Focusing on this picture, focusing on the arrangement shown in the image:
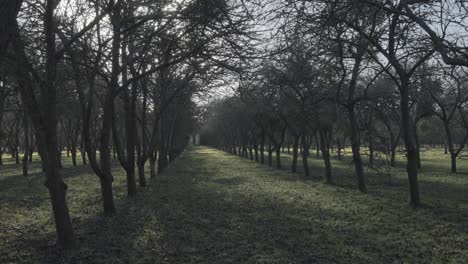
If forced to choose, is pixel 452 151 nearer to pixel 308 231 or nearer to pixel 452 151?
pixel 452 151

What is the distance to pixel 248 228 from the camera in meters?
10.1

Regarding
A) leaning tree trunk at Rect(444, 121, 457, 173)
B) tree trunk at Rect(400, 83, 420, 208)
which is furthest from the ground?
leaning tree trunk at Rect(444, 121, 457, 173)

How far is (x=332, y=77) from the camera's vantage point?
18.9 metres

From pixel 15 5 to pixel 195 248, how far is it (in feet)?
17.8

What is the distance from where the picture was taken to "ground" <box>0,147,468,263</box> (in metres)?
7.70

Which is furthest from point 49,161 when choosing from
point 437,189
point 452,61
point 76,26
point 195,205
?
point 437,189

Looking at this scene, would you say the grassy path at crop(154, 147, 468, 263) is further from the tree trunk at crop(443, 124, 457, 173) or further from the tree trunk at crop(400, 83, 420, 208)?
the tree trunk at crop(443, 124, 457, 173)

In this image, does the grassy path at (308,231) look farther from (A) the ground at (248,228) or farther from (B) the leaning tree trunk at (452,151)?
(B) the leaning tree trunk at (452,151)

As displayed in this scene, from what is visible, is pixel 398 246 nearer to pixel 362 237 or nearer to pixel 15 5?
pixel 362 237

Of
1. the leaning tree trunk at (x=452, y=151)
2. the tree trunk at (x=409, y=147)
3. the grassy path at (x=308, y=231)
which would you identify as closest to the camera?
the grassy path at (x=308, y=231)

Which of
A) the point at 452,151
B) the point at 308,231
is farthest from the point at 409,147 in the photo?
the point at 452,151

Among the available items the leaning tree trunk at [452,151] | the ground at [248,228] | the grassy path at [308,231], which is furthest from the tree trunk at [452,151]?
the grassy path at [308,231]

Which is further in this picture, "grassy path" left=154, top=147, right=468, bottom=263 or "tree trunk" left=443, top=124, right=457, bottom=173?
"tree trunk" left=443, top=124, right=457, bottom=173

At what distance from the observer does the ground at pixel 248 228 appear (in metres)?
7.70
